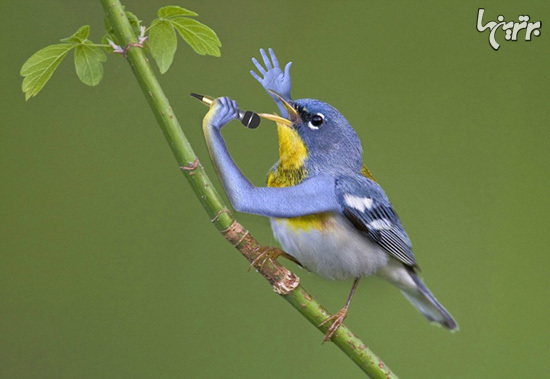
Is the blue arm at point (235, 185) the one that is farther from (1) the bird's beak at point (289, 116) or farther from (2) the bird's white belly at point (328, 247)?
(2) the bird's white belly at point (328, 247)

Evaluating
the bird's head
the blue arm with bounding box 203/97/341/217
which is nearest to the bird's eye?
the bird's head

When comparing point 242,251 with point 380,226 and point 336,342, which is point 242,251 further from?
point 380,226

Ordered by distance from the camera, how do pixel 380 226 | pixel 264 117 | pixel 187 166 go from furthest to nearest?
pixel 380 226 → pixel 264 117 → pixel 187 166

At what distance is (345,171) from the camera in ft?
2.18

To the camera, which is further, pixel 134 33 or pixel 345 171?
pixel 345 171

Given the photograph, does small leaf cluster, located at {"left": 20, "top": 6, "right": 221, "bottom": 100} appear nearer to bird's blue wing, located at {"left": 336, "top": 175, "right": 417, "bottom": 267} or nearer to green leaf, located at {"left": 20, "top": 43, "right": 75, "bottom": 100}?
green leaf, located at {"left": 20, "top": 43, "right": 75, "bottom": 100}

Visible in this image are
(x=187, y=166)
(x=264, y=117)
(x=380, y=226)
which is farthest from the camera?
(x=380, y=226)

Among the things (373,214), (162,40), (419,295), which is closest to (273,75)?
(162,40)

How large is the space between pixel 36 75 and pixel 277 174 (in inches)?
11.6

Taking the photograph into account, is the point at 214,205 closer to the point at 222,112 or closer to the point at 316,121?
the point at 222,112

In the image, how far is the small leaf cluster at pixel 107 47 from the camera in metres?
0.52

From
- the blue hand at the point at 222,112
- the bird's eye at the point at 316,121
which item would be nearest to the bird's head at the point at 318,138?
the bird's eye at the point at 316,121

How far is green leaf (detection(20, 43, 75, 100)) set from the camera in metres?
0.52

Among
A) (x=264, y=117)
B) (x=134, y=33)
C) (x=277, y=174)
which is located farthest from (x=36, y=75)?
(x=277, y=174)
